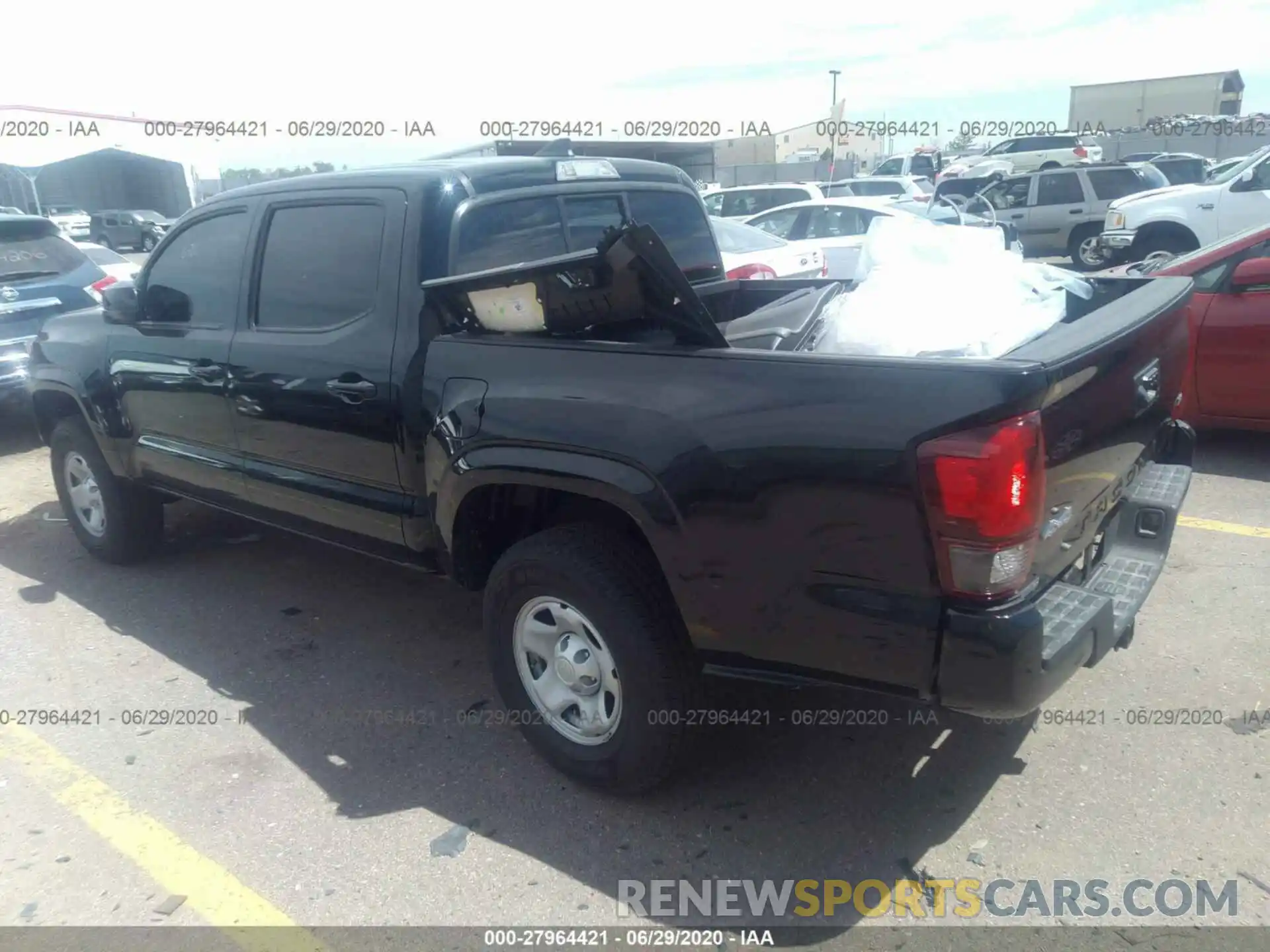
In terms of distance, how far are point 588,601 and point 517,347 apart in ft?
2.64

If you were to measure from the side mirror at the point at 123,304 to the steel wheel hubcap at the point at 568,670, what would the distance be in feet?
8.85

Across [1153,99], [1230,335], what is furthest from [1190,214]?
[1153,99]

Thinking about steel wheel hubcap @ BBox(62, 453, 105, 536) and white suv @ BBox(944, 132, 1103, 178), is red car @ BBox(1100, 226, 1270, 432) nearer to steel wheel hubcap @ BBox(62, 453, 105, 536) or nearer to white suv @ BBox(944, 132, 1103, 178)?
steel wheel hubcap @ BBox(62, 453, 105, 536)

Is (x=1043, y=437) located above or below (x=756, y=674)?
above

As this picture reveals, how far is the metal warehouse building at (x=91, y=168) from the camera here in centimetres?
2914

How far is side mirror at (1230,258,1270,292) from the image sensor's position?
5.64 meters

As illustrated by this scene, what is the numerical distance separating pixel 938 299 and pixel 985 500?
0.93 metres

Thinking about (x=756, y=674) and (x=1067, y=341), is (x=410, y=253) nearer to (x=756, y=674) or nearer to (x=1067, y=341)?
(x=756, y=674)

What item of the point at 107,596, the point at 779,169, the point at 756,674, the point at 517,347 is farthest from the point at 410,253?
the point at 779,169

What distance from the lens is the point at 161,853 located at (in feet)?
10.00

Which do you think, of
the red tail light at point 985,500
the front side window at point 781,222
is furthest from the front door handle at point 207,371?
the front side window at point 781,222

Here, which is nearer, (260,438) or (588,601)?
(588,601)

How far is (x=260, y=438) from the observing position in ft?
13.2

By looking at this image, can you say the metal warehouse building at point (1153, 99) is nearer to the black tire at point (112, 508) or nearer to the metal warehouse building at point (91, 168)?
the metal warehouse building at point (91, 168)
